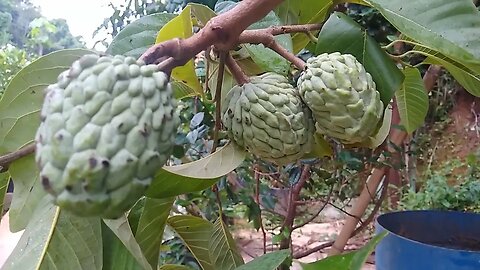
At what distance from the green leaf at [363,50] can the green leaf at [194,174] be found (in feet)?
0.63

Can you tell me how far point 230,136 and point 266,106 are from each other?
75 mm

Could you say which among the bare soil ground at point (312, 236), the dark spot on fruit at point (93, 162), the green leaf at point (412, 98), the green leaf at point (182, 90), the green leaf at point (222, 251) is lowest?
the bare soil ground at point (312, 236)

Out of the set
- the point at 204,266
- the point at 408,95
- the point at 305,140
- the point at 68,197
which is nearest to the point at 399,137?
the point at 408,95

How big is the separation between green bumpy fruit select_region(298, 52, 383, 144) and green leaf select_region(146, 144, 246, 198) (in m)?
0.12

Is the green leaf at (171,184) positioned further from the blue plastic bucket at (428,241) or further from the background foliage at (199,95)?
the blue plastic bucket at (428,241)

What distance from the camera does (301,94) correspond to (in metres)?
0.61

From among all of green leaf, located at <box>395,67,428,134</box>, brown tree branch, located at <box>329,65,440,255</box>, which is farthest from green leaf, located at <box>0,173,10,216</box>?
brown tree branch, located at <box>329,65,440,255</box>

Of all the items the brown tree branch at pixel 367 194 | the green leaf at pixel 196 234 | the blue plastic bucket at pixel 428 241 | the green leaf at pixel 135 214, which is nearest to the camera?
the green leaf at pixel 135 214

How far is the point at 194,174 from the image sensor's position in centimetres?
57

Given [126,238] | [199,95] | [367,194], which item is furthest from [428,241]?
[126,238]

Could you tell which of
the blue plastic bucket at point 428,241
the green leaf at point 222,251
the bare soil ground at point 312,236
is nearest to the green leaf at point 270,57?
the green leaf at point 222,251

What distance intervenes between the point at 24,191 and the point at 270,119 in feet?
0.97

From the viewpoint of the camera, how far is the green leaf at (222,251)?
89cm

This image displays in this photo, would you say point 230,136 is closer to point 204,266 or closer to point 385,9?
point 385,9
